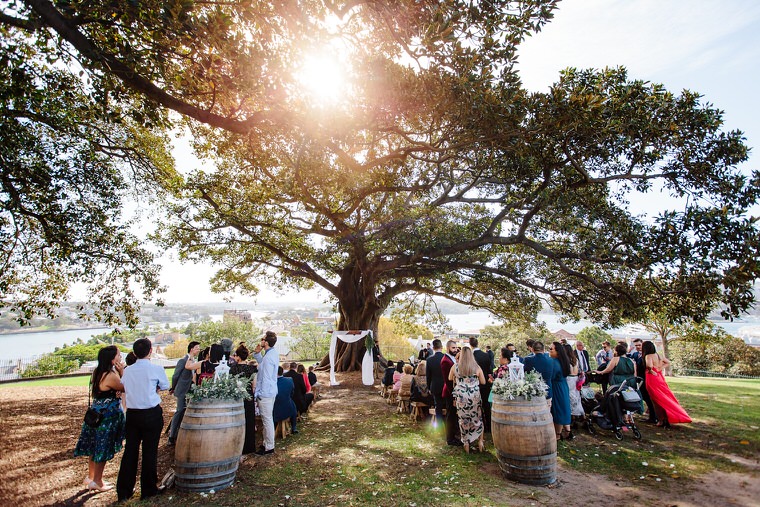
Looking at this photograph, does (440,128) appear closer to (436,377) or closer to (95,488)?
(436,377)

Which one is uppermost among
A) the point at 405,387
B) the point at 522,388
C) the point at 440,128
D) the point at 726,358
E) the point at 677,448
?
the point at 440,128

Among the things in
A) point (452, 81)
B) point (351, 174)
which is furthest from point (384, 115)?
point (351, 174)

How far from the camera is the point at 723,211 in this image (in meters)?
7.22

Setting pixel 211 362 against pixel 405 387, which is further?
pixel 405 387

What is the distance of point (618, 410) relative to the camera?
6.95 meters

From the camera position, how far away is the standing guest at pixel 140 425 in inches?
172

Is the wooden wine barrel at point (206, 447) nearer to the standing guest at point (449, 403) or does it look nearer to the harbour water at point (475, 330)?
the standing guest at point (449, 403)

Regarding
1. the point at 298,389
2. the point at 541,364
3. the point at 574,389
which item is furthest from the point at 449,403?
the point at 298,389

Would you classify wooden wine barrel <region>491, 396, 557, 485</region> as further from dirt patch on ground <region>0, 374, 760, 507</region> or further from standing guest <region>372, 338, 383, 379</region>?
standing guest <region>372, 338, 383, 379</region>

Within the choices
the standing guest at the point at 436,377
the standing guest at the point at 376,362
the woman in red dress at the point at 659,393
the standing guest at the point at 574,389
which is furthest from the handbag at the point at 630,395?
the standing guest at the point at 376,362

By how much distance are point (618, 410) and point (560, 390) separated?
140 cm

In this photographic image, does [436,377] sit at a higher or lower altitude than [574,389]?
higher

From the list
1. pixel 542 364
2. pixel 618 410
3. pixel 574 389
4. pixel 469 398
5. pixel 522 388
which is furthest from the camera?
pixel 574 389

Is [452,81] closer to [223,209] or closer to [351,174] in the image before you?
[351,174]
